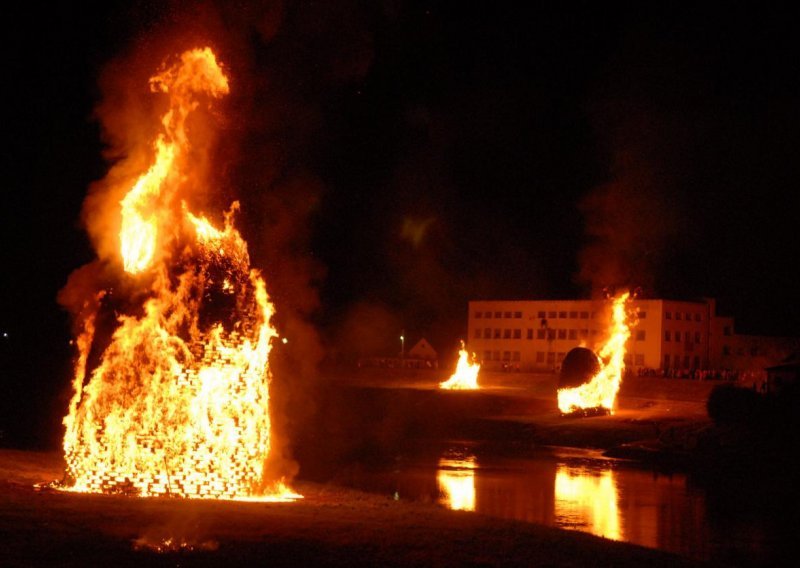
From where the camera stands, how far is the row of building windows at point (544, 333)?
302 feet

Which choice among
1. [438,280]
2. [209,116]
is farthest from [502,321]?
[209,116]

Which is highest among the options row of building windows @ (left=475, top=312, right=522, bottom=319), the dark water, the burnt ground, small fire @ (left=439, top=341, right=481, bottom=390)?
row of building windows @ (left=475, top=312, right=522, bottom=319)

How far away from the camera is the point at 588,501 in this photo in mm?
25984

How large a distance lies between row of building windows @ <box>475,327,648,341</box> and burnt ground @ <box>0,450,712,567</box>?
74.9 metres

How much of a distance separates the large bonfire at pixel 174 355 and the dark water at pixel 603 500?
285 inches

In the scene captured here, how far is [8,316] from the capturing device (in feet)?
224

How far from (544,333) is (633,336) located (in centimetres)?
1136

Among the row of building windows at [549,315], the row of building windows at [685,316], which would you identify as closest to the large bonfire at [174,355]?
the row of building windows at [549,315]

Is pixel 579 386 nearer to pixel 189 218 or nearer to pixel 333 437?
pixel 333 437

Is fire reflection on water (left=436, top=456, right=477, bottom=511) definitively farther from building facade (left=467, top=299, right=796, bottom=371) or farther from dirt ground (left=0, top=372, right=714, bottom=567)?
building facade (left=467, top=299, right=796, bottom=371)

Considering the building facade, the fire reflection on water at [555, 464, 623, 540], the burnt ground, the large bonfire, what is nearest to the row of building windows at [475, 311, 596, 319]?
the building facade

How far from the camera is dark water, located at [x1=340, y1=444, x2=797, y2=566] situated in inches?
804

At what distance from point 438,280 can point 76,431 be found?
344 ft

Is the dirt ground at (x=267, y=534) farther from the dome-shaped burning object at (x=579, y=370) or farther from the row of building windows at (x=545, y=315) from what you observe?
the row of building windows at (x=545, y=315)
